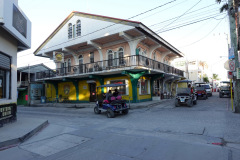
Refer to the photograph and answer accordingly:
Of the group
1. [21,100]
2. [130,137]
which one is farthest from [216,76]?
[130,137]

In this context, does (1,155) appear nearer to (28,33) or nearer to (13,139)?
(13,139)

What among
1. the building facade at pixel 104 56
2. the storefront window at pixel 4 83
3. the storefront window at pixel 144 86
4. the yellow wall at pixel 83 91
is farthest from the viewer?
the yellow wall at pixel 83 91

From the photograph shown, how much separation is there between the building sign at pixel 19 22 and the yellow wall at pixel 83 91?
12016 millimetres

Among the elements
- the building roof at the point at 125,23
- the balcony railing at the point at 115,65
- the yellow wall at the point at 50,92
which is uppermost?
the building roof at the point at 125,23

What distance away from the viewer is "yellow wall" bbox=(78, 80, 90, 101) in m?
20.5

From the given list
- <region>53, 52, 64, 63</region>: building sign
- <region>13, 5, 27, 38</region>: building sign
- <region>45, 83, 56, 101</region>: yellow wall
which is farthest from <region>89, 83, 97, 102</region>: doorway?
<region>13, 5, 27, 38</region>: building sign

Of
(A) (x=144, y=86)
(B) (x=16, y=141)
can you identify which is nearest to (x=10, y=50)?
(B) (x=16, y=141)

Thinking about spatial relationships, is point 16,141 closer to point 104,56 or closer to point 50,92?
point 104,56

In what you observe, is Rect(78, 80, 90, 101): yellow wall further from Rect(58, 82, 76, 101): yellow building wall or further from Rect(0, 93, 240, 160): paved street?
Rect(0, 93, 240, 160): paved street

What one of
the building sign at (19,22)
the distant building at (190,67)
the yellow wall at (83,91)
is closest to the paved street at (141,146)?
the building sign at (19,22)

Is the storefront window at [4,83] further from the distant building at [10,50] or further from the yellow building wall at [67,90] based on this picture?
the yellow building wall at [67,90]

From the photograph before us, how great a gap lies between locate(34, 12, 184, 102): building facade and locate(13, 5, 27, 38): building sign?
26.9 feet

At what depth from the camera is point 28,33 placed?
9516mm

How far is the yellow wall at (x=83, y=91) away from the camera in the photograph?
2052 cm
